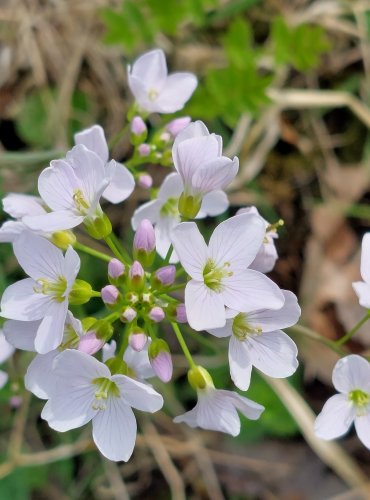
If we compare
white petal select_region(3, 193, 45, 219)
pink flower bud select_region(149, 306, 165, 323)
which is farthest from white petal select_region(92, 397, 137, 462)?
white petal select_region(3, 193, 45, 219)

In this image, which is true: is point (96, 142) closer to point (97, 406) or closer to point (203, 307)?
point (203, 307)

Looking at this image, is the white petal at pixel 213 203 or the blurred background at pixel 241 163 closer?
the white petal at pixel 213 203

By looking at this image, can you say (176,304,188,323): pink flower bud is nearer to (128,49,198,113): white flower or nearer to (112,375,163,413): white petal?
(112,375,163,413): white petal

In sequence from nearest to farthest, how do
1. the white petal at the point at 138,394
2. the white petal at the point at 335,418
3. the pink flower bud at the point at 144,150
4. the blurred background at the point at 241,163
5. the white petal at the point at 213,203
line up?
the white petal at the point at 138,394 < the white petal at the point at 335,418 < the white petal at the point at 213,203 < the pink flower bud at the point at 144,150 < the blurred background at the point at 241,163

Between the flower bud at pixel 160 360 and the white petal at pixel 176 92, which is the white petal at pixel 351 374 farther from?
the white petal at pixel 176 92

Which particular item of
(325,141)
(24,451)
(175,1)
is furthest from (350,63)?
(24,451)

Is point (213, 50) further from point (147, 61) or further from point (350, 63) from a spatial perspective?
point (147, 61)

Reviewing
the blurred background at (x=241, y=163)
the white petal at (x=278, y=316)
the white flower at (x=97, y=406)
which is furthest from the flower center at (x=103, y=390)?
the blurred background at (x=241, y=163)
